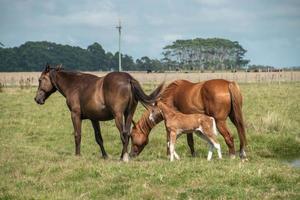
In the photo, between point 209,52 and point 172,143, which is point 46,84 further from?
point 209,52

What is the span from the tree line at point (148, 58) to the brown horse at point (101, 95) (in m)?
107

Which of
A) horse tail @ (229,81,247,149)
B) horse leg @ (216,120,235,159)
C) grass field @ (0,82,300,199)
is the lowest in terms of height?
grass field @ (0,82,300,199)

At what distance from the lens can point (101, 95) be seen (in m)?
12.7

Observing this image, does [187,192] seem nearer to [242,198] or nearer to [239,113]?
[242,198]

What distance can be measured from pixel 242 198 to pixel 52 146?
34.9ft

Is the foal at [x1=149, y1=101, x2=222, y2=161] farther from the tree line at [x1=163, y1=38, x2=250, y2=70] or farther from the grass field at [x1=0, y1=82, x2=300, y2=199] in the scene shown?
the tree line at [x1=163, y1=38, x2=250, y2=70]

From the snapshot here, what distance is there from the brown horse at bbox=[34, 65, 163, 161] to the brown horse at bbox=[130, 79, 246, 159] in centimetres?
120

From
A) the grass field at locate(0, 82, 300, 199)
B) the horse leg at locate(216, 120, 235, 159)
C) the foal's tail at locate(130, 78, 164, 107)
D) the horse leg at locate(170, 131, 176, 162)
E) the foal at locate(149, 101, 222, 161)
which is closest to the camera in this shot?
the grass field at locate(0, 82, 300, 199)

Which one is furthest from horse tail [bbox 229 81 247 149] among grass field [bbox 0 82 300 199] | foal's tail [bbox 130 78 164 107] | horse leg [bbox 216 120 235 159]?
foal's tail [bbox 130 78 164 107]

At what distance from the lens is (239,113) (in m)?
13.1

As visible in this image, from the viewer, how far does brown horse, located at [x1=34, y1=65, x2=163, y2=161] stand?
40.1 feet

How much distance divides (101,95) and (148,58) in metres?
120

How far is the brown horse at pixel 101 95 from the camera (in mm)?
12234

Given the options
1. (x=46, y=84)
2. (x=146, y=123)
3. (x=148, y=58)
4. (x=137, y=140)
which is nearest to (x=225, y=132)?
(x=146, y=123)
